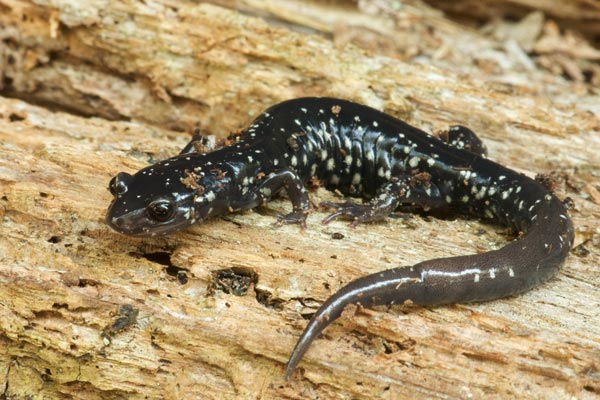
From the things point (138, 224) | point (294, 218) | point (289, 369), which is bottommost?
point (289, 369)

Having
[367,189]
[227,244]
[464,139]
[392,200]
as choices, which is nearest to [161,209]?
[227,244]

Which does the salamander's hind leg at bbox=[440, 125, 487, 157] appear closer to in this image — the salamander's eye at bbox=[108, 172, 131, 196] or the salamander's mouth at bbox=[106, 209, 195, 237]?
the salamander's mouth at bbox=[106, 209, 195, 237]

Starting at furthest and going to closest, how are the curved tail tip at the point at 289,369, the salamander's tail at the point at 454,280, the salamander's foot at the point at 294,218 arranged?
the salamander's foot at the point at 294,218 < the salamander's tail at the point at 454,280 < the curved tail tip at the point at 289,369

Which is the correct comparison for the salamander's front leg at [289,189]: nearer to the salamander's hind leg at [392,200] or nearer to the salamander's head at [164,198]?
the salamander's hind leg at [392,200]

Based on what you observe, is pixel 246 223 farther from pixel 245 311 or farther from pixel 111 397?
pixel 111 397

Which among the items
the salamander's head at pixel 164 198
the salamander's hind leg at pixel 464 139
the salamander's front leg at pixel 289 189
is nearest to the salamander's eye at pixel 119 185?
the salamander's head at pixel 164 198

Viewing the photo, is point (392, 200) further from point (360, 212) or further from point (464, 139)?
point (464, 139)
